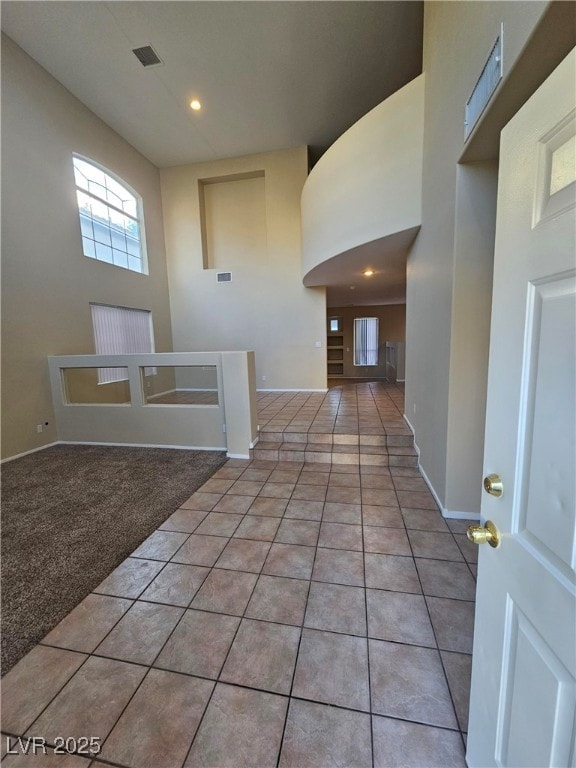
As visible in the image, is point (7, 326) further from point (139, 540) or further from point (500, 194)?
point (500, 194)

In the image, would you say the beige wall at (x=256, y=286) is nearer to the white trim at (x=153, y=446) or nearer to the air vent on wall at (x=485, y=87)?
the white trim at (x=153, y=446)

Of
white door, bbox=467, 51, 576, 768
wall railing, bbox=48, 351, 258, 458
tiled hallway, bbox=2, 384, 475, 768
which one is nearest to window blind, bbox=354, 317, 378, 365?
wall railing, bbox=48, 351, 258, 458

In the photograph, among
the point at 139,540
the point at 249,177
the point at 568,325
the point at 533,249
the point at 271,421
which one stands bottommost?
the point at 139,540

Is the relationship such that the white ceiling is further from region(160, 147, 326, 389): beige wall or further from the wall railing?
the wall railing

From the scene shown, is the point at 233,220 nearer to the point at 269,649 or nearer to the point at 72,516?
the point at 72,516

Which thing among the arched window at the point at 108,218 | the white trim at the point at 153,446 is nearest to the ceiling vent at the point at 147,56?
the arched window at the point at 108,218

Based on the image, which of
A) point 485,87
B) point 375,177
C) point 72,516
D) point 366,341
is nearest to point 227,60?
point 375,177

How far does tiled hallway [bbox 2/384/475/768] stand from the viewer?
112cm

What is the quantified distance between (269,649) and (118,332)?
6157 millimetres

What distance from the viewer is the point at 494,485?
2.68 feet

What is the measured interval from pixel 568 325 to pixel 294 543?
82.3 inches

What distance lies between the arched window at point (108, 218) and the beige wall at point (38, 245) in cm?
22

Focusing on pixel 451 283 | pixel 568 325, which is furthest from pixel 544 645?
pixel 451 283

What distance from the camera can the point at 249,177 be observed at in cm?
682
